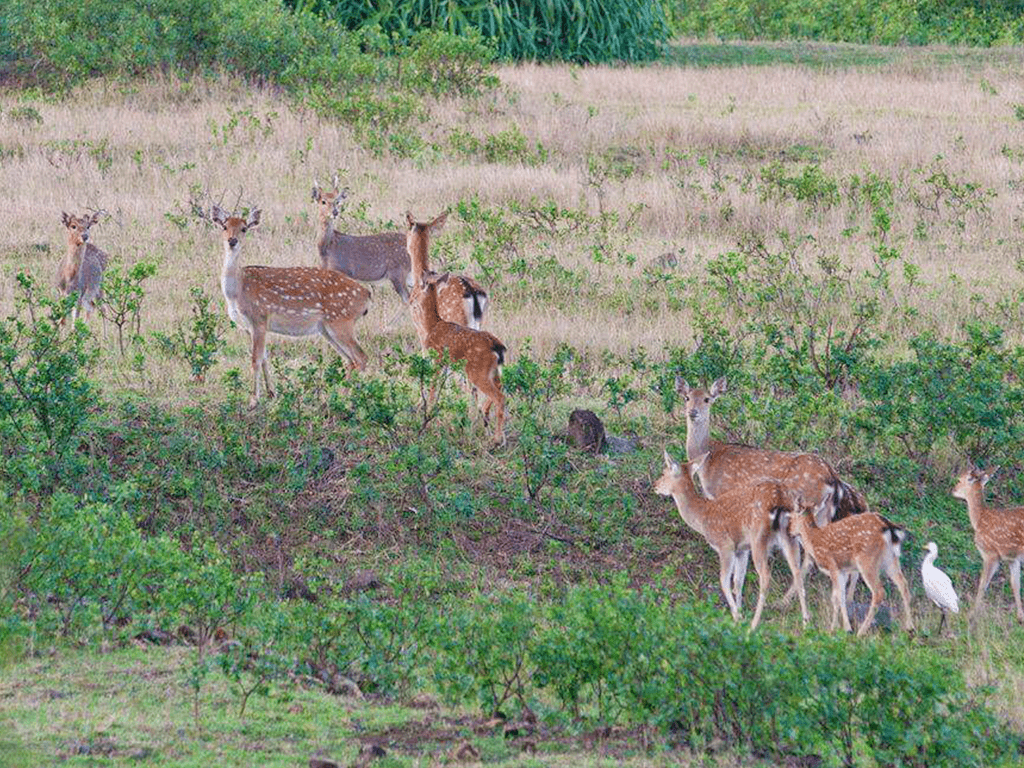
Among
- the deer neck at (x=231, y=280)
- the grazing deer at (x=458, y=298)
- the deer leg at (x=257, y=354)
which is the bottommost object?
the deer leg at (x=257, y=354)

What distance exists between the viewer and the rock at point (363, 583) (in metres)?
9.66

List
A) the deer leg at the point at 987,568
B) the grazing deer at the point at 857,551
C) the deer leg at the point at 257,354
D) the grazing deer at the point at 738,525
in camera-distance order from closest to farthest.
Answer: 1. the grazing deer at the point at 857,551
2. the grazing deer at the point at 738,525
3. the deer leg at the point at 987,568
4. the deer leg at the point at 257,354

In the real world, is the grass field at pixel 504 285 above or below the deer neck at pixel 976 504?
above

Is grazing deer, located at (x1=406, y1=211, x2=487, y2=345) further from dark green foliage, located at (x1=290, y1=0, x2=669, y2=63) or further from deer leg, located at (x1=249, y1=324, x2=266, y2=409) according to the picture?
dark green foliage, located at (x1=290, y1=0, x2=669, y2=63)

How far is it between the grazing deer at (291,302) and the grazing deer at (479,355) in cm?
83

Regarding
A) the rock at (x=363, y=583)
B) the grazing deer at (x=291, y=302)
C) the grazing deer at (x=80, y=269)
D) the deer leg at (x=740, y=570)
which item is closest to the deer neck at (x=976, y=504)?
the deer leg at (x=740, y=570)

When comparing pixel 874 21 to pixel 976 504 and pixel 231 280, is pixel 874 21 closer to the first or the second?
pixel 231 280

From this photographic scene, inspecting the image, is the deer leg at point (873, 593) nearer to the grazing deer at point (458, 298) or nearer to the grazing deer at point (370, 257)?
the grazing deer at point (458, 298)

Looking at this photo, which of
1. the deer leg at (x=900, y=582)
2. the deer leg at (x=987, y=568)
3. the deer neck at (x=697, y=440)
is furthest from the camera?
the deer neck at (x=697, y=440)

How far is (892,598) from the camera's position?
10141 mm

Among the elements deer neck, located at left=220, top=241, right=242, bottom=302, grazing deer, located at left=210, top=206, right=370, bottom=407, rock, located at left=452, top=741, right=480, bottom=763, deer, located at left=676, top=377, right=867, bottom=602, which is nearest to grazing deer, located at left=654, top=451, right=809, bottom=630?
deer, located at left=676, top=377, right=867, bottom=602

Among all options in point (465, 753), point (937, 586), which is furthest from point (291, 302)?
point (465, 753)

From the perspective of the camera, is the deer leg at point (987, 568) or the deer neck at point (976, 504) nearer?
the deer leg at point (987, 568)

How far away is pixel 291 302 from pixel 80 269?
2756 millimetres
